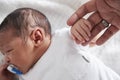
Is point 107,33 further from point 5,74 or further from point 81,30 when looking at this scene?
point 5,74

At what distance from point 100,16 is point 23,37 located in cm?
29

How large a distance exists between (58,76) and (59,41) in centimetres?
14

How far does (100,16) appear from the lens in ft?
3.98

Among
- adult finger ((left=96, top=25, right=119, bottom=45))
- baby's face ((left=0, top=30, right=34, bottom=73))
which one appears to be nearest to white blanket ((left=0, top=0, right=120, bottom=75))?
adult finger ((left=96, top=25, right=119, bottom=45))

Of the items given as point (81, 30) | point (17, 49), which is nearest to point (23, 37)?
point (17, 49)

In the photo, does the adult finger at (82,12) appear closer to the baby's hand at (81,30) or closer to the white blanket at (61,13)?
the baby's hand at (81,30)

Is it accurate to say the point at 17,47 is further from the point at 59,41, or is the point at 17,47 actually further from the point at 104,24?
the point at 104,24

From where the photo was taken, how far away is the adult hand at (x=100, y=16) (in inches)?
46.2

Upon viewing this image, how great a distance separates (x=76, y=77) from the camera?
116 cm

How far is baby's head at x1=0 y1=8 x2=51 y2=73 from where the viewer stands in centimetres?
116

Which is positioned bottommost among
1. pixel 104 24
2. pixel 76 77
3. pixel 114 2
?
pixel 76 77

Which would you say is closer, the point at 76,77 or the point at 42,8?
the point at 76,77

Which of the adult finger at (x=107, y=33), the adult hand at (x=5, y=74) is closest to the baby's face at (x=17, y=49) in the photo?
the adult hand at (x=5, y=74)

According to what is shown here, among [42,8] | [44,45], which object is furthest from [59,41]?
[42,8]
